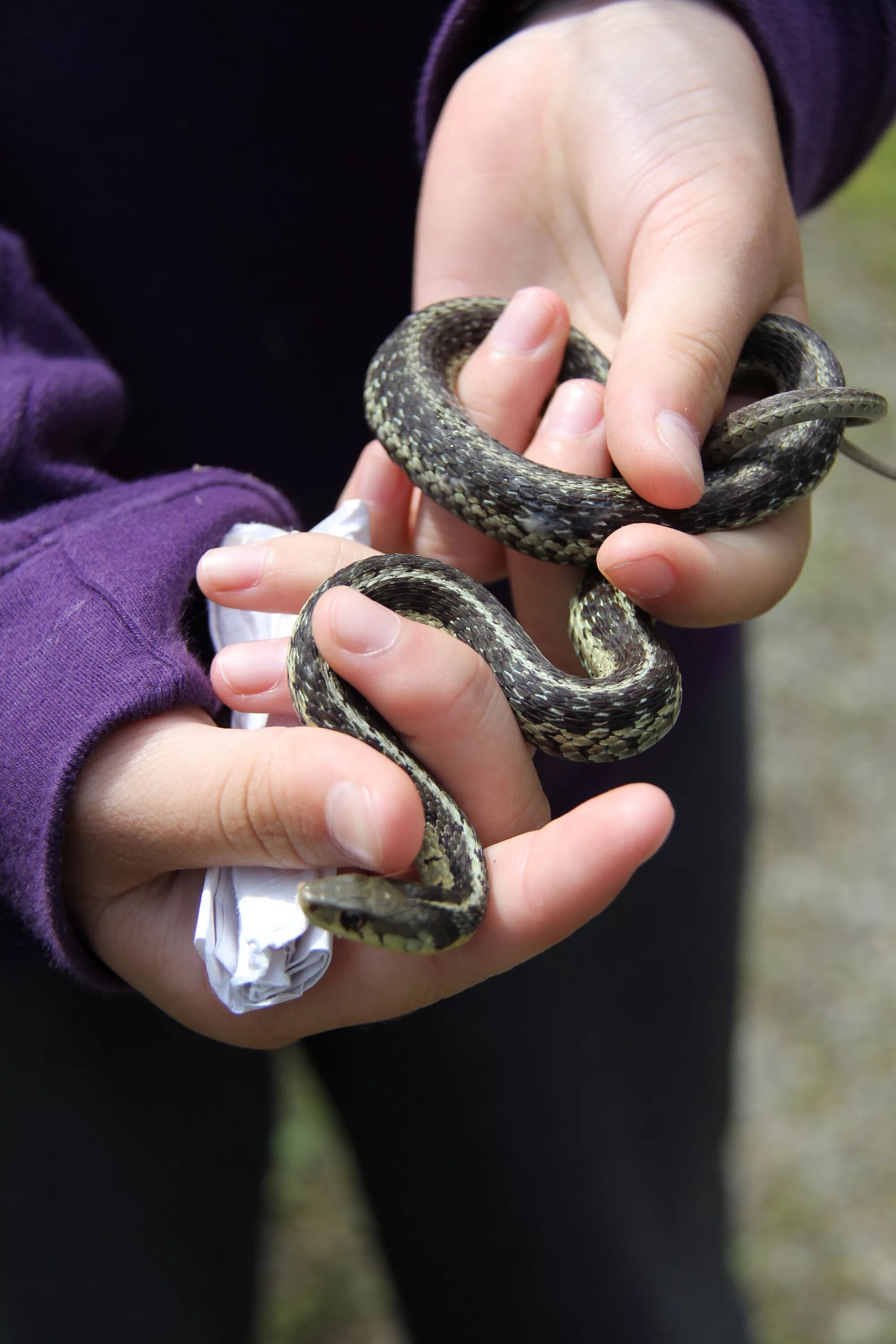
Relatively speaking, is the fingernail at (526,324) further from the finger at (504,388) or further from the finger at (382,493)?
the finger at (382,493)

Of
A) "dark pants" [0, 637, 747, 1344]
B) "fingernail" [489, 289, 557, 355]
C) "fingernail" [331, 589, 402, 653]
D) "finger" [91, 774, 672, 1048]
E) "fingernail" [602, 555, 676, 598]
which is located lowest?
"dark pants" [0, 637, 747, 1344]

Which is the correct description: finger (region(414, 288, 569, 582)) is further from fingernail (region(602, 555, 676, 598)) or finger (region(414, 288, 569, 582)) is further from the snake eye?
the snake eye

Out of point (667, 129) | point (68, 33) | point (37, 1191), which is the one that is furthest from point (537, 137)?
point (37, 1191)

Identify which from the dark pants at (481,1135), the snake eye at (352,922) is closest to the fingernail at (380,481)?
the dark pants at (481,1135)

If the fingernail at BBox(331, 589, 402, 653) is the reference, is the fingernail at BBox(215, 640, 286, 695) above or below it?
below

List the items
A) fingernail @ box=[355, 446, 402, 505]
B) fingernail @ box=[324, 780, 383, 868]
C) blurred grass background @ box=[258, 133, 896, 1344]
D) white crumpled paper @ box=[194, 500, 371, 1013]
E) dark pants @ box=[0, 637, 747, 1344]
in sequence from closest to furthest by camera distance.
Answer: fingernail @ box=[324, 780, 383, 868], white crumpled paper @ box=[194, 500, 371, 1013], fingernail @ box=[355, 446, 402, 505], dark pants @ box=[0, 637, 747, 1344], blurred grass background @ box=[258, 133, 896, 1344]

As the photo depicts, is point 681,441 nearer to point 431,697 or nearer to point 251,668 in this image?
point 431,697

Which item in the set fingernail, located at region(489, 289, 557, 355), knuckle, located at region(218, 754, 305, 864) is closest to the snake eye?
knuckle, located at region(218, 754, 305, 864)
